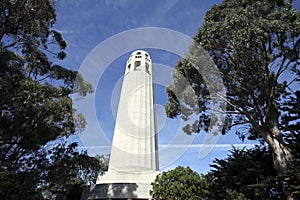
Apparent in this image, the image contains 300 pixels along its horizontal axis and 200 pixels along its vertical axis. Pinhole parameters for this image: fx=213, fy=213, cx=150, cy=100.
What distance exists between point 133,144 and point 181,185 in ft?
24.8

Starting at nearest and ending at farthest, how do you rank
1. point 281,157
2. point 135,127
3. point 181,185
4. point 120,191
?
point 281,157 < point 181,185 < point 120,191 < point 135,127

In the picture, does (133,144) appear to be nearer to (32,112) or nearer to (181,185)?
(181,185)

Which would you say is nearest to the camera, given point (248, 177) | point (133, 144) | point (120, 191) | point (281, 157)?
point (281, 157)

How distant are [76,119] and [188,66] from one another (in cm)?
705

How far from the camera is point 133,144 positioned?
18828 millimetres

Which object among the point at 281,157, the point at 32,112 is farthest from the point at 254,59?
the point at 32,112

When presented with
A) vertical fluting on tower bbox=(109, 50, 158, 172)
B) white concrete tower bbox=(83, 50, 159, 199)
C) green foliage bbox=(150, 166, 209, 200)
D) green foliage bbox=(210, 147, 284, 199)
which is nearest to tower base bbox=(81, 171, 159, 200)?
white concrete tower bbox=(83, 50, 159, 199)

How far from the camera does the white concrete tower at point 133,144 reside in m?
14.7

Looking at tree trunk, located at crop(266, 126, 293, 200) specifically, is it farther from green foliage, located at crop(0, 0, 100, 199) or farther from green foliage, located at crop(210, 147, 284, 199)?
green foliage, located at crop(0, 0, 100, 199)

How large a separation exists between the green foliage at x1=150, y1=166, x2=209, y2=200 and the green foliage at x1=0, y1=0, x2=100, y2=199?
13.3 feet

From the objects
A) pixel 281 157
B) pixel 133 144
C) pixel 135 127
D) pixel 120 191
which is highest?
pixel 135 127

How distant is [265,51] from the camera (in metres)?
9.06

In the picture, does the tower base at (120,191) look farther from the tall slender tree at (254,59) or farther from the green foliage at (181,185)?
the tall slender tree at (254,59)

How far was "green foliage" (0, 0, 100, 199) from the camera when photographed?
880 cm
